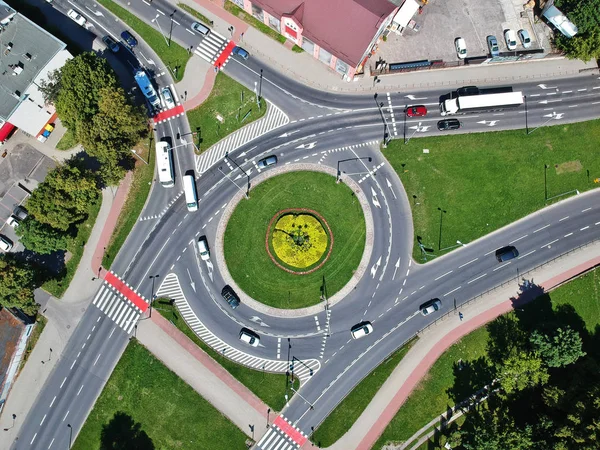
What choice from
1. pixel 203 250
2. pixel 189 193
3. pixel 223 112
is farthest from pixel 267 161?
pixel 203 250

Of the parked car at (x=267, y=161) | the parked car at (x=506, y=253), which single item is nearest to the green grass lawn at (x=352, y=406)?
the parked car at (x=506, y=253)

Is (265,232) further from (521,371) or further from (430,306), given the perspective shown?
(521,371)

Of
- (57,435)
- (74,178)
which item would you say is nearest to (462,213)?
(74,178)

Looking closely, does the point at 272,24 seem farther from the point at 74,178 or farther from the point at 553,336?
the point at 553,336

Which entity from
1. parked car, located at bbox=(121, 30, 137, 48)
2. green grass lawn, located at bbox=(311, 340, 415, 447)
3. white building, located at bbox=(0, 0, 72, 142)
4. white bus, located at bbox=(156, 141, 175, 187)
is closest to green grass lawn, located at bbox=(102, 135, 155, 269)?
white bus, located at bbox=(156, 141, 175, 187)

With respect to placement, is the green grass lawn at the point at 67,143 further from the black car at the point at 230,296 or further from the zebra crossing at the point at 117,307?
the black car at the point at 230,296

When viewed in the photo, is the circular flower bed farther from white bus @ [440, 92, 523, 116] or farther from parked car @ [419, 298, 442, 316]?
white bus @ [440, 92, 523, 116]
